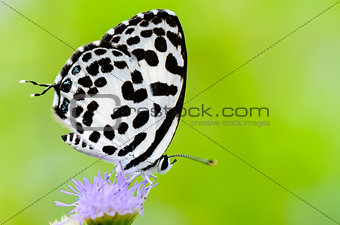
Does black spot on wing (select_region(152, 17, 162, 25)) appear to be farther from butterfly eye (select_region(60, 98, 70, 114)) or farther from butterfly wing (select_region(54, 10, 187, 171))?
butterfly eye (select_region(60, 98, 70, 114))

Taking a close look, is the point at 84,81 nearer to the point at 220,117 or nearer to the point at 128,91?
the point at 128,91

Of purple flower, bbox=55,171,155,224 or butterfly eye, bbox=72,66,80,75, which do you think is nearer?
purple flower, bbox=55,171,155,224

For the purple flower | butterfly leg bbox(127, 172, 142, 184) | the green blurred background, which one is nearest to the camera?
the purple flower

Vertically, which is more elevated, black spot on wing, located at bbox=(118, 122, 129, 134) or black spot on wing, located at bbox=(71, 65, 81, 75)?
black spot on wing, located at bbox=(71, 65, 81, 75)

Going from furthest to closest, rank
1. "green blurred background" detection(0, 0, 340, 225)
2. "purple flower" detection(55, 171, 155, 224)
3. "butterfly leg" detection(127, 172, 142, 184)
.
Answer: "green blurred background" detection(0, 0, 340, 225) → "butterfly leg" detection(127, 172, 142, 184) → "purple flower" detection(55, 171, 155, 224)

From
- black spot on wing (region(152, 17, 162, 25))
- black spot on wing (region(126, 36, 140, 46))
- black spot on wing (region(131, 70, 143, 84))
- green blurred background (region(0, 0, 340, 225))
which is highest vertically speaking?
black spot on wing (region(152, 17, 162, 25))

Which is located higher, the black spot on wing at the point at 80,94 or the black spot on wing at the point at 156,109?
the black spot on wing at the point at 80,94

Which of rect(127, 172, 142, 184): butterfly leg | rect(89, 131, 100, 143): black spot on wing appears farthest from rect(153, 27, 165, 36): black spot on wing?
rect(127, 172, 142, 184): butterfly leg

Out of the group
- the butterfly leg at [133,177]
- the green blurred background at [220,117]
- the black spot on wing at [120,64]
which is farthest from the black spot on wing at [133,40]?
the green blurred background at [220,117]

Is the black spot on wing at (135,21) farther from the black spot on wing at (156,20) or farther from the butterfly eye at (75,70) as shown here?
the butterfly eye at (75,70)
